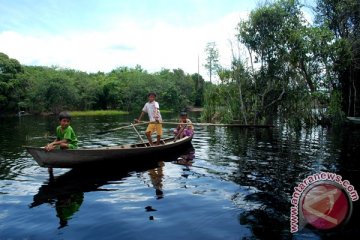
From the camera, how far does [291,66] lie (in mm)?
22078

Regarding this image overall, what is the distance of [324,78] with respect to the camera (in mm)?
22812

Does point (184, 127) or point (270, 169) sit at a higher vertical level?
point (184, 127)

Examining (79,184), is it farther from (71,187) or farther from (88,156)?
(88,156)

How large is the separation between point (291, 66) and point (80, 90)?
127ft

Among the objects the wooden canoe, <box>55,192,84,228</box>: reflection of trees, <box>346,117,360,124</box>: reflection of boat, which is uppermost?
<box>346,117,360,124</box>: reflection of boat

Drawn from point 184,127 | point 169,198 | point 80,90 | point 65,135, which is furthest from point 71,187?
point 80,90

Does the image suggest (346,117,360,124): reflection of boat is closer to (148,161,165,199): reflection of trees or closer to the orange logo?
(148,161,165,199): reflection of trees

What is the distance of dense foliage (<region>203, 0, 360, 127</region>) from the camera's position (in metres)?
21.3

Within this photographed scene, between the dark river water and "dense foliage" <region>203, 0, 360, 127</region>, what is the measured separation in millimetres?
11271

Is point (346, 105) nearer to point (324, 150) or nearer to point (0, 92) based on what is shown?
point (324, 150)

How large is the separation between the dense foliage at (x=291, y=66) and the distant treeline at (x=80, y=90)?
31.6 m

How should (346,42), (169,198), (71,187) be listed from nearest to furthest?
(169,198) < (71,187) < (346,42)

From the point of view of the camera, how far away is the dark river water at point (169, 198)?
4.96 metres

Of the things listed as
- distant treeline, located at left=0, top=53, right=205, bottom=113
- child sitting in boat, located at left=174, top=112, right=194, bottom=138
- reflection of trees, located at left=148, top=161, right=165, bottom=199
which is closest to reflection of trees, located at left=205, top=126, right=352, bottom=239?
child sitting in boat, located at left=174, top=112, right=194, bottom=138
